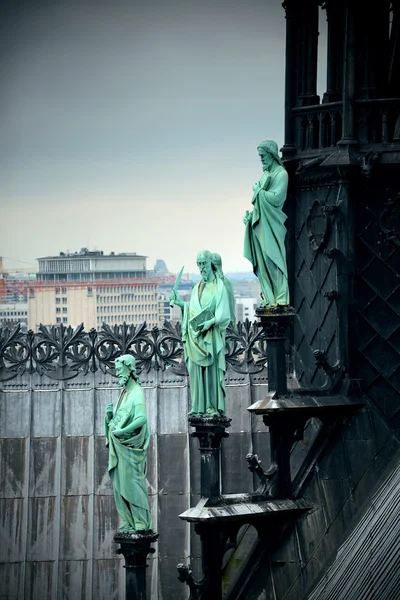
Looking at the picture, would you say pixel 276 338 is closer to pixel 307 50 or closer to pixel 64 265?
pixel 307 50

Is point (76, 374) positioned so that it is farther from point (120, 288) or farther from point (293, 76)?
point (120, 288)

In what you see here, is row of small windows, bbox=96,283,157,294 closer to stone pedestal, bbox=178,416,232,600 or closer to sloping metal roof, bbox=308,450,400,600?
stone pedestal, bbox=178,416,232,600

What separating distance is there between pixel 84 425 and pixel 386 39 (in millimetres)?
11403

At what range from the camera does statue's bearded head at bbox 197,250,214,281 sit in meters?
38.4

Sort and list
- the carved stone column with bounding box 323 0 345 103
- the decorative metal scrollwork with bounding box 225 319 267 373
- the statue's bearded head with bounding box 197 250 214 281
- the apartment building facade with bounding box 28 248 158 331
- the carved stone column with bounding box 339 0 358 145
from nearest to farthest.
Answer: the statue's bearded head with bounding box 197 250 214 281 → the carved stone column with bounding box 339 0 358 145 → the carved stone column with bounding box 323 0 345 103 → the decorative metal scrollwork with bounding box 225 319 267 373 → the apartment building facade with bounding box 28 248 158 331

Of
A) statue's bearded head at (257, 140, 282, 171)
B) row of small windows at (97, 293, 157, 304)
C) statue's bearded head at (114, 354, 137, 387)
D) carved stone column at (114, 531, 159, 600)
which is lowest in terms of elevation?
carved stone column at (114, 531, 159, 600)

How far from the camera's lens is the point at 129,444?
38.7 meters

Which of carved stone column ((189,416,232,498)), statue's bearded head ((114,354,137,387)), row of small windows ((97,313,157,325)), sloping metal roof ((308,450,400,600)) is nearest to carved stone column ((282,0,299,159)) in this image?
statue's bearded head ((114,354,137,387))

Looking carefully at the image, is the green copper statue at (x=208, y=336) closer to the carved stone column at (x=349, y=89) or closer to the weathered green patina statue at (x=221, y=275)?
the weathered green patina statue at (x=221, y=275)

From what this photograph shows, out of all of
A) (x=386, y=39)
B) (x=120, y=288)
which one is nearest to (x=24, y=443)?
(x=386, y=39)

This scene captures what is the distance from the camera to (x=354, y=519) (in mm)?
39938

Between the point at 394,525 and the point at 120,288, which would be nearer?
the point at 394,525

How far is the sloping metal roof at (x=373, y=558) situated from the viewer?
35562 millimetres

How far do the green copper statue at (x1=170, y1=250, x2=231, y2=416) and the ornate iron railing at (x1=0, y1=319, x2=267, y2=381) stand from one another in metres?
8.55
